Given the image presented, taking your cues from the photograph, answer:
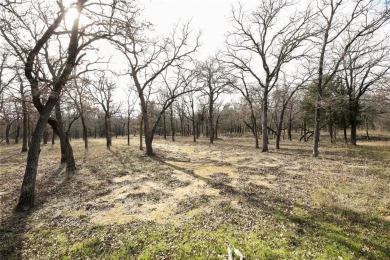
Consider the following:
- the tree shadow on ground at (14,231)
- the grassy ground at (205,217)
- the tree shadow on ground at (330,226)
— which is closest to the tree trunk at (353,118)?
the grassy ground at (205,217)

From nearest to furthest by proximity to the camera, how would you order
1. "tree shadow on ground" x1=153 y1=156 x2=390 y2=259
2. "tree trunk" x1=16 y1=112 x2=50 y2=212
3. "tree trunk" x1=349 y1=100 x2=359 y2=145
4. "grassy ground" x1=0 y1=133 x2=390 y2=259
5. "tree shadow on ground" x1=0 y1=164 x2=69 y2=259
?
"tree shadow on ground" x1=153 y1=156 x2=390 y2=259 → "grassy ground" x1=0 y1=133 x2=390 y2=259 → "tree shadow on ground" x1=0 y1=164 x2=69 y2=259 → "tree trunk" x1=16 y1=112 x2=50 y2=212 → "tree trunk" x1=349 y1=100 x2=359 y2=145

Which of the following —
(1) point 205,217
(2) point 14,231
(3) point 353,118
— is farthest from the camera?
(3) point 353,118

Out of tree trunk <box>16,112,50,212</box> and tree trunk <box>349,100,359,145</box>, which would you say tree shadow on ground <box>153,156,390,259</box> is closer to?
tree trunk <box>16,112,50,212</box>

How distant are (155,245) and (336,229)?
4.92 m

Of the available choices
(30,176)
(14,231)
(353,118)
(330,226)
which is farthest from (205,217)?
(353,118)

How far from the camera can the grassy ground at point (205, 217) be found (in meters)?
5.61

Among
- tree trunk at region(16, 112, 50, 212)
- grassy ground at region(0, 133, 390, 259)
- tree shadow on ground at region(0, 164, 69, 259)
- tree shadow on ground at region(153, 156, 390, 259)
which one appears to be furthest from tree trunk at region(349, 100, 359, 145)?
tree shadow on ground at region(0, 164, 69, 259)

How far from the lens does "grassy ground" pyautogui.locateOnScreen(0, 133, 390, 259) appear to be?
18.4 feet

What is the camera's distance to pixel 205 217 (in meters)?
7.30

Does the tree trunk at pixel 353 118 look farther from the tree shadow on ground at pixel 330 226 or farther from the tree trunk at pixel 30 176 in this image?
the tree trunk at pixel 30 176

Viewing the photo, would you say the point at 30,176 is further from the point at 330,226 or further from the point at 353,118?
the point at 353,118

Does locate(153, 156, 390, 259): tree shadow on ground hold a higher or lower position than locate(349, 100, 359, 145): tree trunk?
lower

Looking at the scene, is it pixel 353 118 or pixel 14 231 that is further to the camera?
pixel 353 118

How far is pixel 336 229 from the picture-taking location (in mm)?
6273
